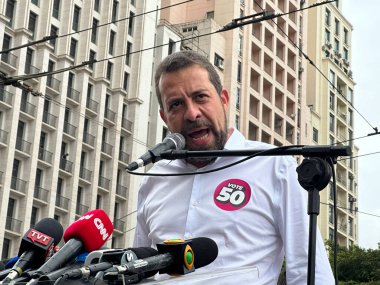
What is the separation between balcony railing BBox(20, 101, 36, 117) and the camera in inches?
1762

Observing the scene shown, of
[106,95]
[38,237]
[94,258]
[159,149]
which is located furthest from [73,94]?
[94,258]

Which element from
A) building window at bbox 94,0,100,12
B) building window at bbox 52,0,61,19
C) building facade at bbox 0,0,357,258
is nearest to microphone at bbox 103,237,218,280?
building facade at bbox 0,0,357,258

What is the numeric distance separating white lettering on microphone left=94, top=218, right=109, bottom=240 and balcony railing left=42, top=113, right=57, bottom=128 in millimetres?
43434

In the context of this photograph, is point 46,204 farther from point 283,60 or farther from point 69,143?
point 283,60

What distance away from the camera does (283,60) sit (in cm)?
6550

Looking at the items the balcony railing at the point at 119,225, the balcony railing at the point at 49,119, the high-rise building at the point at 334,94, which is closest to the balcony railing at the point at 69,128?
the balcony railing at the point at 49,119

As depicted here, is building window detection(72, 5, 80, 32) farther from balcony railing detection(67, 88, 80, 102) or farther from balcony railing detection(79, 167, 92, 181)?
balcony railing detection(79, 167, 92, 181)

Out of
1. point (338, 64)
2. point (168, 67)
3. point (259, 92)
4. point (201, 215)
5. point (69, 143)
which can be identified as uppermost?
point (338, 64)

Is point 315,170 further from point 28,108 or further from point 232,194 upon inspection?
point 28,108

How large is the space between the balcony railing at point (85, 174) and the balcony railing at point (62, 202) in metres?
2.45

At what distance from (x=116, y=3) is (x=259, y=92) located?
14.0m

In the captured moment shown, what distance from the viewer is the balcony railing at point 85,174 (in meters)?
48.2

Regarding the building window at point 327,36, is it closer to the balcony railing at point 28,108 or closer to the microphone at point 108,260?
the balcony railing at point 28,108

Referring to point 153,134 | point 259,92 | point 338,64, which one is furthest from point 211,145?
point 338,64
